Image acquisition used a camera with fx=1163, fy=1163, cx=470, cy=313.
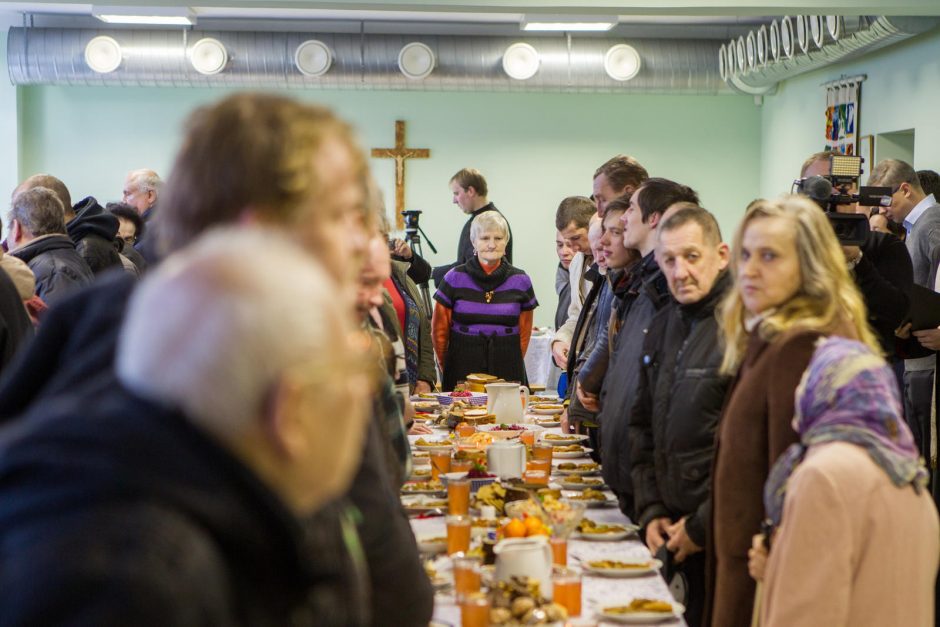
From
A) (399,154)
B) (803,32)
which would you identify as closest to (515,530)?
(803,32)

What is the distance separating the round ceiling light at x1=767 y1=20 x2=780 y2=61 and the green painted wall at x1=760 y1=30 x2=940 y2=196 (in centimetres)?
62

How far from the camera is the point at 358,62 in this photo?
9.73 metres

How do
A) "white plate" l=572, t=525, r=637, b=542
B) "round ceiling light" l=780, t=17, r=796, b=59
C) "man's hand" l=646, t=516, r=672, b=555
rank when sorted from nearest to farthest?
"white plate" l=572, t=525, r=637, b=542, "man's hand" l=646, t=516, r=672, b=555, "round ceiling light" l=780, t=17, r=796, b=59

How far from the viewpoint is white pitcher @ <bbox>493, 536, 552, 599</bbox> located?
7.28 ft

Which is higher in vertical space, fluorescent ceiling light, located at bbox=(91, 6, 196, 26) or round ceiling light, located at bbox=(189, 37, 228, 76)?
fluorescent ceiling light, located at bbox=(91, 6, 196, 26)

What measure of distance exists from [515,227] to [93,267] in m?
6.20

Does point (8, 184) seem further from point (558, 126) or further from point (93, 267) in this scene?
point (93, 267)

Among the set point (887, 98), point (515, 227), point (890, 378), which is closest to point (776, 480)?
point (890, 378)

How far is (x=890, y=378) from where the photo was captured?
6.81 ft

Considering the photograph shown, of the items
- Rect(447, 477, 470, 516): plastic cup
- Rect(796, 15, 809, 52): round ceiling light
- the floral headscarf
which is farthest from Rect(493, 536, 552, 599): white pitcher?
Rect(796, 15, 809, 52): round ceiling light

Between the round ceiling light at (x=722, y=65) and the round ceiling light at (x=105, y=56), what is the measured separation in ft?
16.5

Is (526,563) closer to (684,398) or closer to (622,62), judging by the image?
(684,398)

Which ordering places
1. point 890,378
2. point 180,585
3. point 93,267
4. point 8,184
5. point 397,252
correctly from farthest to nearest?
point 8,184
point 397,252
point 93,267
point 890,378
point 180,585

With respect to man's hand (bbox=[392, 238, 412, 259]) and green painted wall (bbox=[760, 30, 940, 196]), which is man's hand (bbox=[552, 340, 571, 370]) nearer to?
man's hand (bbox=[392, 238, 412, 259])
